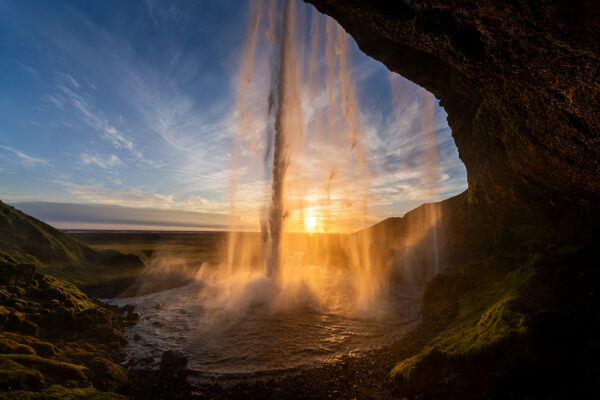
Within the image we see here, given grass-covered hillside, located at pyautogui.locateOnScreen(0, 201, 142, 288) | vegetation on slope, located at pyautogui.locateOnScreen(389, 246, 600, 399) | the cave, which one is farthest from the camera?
grass-covered hillside, located at pyautogui.locateOnScreen(0, 201, 142, 288)

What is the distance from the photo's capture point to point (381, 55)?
47.9 feet

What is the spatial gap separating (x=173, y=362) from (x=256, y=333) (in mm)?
5546

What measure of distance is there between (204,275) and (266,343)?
24711 mm

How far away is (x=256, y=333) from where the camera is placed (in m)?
16.4

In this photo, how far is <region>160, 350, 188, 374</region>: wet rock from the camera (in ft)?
39.4

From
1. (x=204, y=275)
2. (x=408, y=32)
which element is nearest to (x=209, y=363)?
(x=408, y=32)

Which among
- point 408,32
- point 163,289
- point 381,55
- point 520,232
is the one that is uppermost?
point 381,55

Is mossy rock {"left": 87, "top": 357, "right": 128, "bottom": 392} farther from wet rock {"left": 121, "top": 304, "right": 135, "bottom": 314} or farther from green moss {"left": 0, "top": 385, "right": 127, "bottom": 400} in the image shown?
wet rock {"left": 121, "top": 304, "right": 135, "bottom": 314}

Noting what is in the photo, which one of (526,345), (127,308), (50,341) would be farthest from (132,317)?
(526,345)

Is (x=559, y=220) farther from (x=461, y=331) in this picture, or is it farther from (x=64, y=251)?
(x=64, y=251)

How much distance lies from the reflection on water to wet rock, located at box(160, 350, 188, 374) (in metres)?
0.45

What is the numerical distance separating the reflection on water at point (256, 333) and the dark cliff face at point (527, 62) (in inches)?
496

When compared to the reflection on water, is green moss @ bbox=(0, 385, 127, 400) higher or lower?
higher

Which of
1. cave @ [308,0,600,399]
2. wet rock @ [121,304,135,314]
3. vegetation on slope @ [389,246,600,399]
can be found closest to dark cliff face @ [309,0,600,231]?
cave @ [308,0,600,399]
